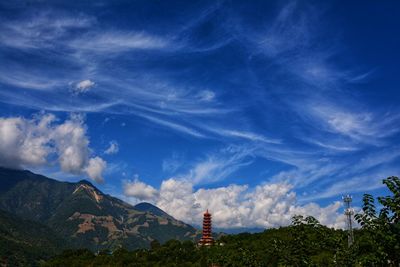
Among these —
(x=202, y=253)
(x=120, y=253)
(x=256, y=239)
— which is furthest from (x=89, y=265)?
(x=256, y=239)

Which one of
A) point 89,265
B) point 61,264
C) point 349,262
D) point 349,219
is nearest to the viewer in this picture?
point 349,262

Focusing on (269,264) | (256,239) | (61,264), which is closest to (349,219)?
(269,264)

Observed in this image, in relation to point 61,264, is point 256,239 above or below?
above

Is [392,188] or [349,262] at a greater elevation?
[392,188]

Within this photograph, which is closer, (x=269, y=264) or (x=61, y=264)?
(x=269, y=264)

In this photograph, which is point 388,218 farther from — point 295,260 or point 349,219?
point 349,219

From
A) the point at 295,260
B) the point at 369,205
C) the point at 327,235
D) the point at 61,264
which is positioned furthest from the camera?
the point at 61,264

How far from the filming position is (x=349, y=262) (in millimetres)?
27344

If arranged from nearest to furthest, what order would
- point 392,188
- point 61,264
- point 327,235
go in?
point 392,188
point 327,235
point 61,264

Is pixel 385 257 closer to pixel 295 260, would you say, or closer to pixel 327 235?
pixel 327 235

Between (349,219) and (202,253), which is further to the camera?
(202,253)

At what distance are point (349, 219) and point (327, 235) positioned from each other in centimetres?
4598

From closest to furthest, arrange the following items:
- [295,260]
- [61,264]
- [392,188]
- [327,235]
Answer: [392,188]
[327,235]
[295,260]
[61,264]

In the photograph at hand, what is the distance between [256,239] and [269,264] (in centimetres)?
6309
